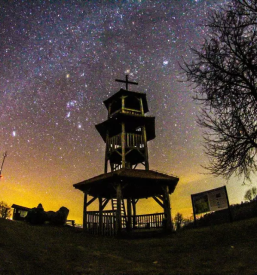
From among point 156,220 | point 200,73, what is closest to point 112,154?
point 156,220

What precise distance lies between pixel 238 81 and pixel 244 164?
3.94 m

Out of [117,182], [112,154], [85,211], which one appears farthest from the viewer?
[112,154]

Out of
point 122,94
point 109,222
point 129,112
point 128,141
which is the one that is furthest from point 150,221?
point 122,94

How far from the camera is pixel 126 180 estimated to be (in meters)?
13.5

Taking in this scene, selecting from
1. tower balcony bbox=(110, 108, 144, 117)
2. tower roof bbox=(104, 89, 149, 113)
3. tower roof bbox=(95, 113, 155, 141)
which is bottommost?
tower roof bbox=(95, 113, 155, 141)

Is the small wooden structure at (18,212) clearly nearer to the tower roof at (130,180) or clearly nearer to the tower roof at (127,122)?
the tower roof at (130,180)

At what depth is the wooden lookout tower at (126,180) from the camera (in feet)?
43.4

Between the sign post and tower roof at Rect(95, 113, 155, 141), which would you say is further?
tower roof at Rect(95, 113, 155, 141)

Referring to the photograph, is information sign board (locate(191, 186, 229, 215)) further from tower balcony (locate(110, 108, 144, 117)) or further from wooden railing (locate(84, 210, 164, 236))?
tower balcony (locate(110, 108, 144, 117))

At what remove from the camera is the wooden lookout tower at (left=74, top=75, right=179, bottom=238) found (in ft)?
43.4

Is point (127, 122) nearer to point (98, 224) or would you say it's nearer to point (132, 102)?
point (132, 102)

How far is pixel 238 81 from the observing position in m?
7.51

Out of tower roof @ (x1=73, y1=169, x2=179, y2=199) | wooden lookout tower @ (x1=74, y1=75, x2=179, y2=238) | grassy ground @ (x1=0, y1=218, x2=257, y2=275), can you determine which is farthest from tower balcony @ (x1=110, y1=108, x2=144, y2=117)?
grassy ground @ (x1=0, y1=218, x2=257, y2=275)

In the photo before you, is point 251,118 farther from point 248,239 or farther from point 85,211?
point 85,211
